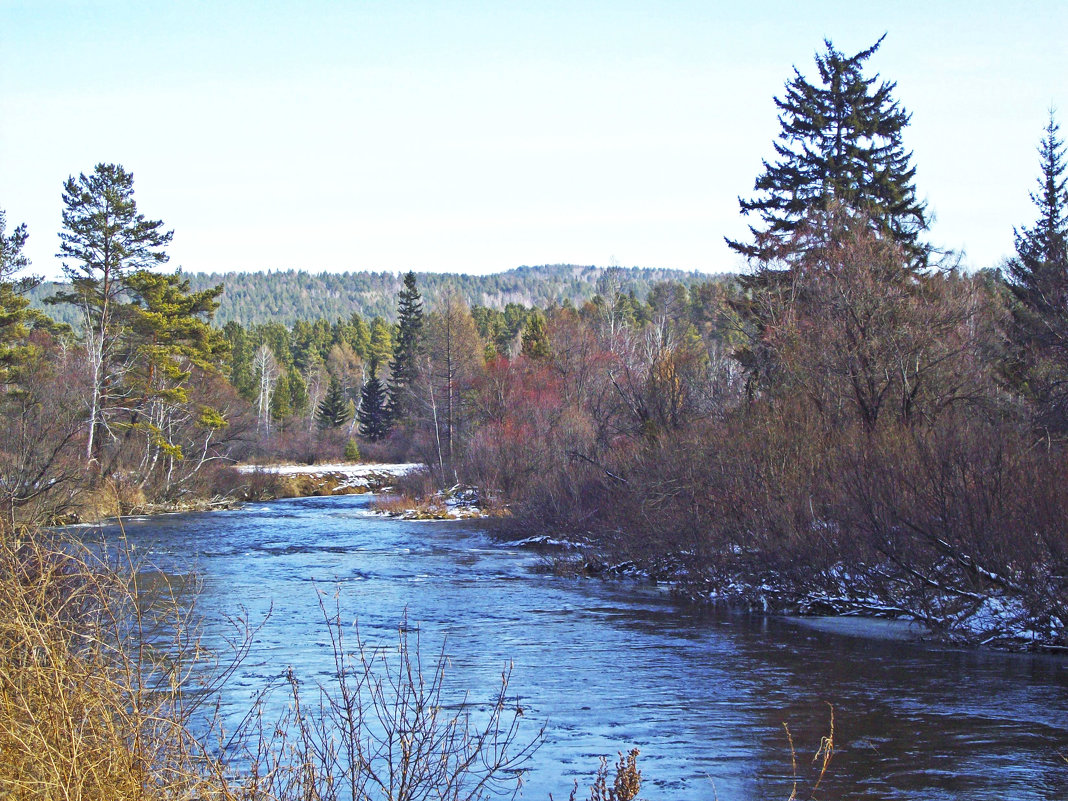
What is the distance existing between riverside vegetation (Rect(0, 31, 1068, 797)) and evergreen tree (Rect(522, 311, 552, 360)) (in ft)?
23.0

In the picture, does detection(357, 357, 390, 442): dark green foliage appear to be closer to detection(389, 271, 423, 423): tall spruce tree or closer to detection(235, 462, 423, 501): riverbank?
detection(389, 271, 423, 423): tall spruce tree

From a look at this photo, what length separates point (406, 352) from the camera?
8050cm

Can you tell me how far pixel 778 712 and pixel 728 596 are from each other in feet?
28.0

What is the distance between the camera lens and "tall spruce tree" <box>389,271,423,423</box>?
77000 millimetres

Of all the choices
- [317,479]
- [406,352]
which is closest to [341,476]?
[317,479]

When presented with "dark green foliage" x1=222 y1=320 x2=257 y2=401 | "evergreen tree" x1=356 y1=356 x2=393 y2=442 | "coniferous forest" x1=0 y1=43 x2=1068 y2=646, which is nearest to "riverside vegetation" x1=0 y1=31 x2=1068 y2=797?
"coniferous forest" x1=0 y1=43 x2=1068 y2=646

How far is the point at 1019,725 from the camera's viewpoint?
11.3m

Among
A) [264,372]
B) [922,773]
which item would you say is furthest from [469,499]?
[264,372]

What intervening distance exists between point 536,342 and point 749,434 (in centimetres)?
4624

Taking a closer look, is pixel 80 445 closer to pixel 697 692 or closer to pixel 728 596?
pixel 728 596

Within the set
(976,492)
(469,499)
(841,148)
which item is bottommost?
(469,499)

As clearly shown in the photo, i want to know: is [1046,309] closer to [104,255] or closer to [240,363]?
[104,255]

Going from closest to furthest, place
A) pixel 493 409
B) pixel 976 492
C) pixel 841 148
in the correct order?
pixel 976 492 → pixel 841 148 → pixel 493 409

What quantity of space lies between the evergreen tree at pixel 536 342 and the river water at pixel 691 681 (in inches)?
1696
